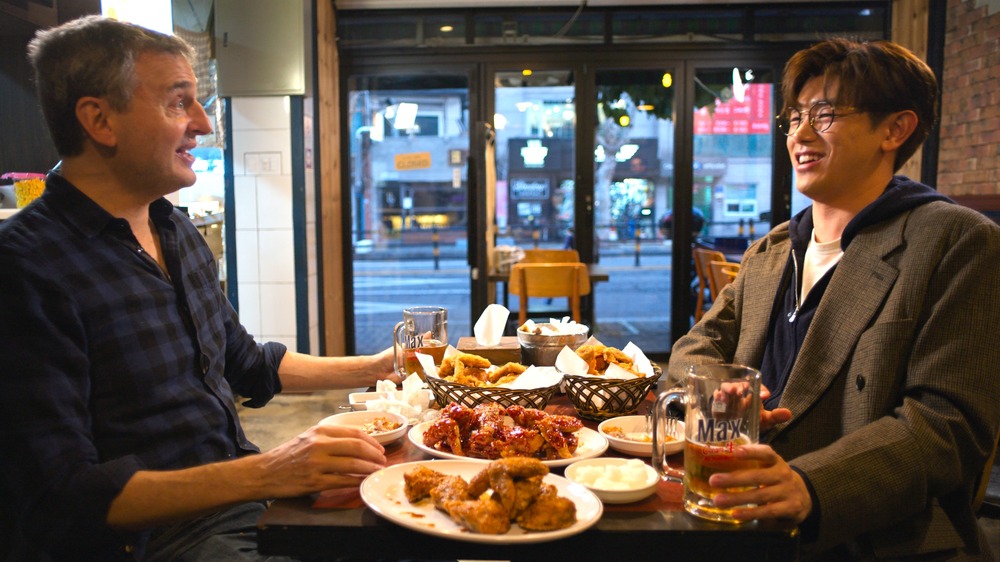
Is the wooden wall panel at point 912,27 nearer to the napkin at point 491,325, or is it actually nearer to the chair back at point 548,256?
the chair back at point 548,256

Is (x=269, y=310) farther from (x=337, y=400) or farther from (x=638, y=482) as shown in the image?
(x=638, y=482)

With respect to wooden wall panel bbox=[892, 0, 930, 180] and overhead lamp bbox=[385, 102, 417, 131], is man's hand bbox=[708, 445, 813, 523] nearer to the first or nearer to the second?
wooden wall panel bbox=[892, 0, 930, 180]

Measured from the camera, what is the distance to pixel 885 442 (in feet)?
4.04

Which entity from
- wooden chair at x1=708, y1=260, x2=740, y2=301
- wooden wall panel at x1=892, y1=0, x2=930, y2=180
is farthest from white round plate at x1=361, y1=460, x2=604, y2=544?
wooden wall panel at x1=892, y1=0, x2=930, y2=180

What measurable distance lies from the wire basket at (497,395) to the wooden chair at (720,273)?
327cm

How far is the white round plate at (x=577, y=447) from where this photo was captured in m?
1.21

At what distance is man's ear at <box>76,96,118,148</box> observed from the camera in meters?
1.43

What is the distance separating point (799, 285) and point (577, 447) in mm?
734

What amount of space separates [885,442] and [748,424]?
332 mm

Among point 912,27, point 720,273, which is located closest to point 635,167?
point 720,273

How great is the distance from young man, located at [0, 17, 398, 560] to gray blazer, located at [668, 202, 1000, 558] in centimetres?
79

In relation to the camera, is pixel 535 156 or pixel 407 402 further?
pixel 535 156

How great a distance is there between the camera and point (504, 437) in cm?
122

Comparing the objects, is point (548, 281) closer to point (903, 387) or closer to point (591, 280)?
point (591, 280)
